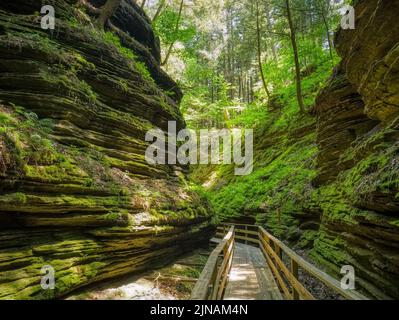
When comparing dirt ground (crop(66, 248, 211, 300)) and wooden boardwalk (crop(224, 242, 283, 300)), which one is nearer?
wooden boardwalk (crop(224, 242, 283, 300))

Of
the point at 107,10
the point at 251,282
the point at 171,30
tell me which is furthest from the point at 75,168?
the point at 171,30

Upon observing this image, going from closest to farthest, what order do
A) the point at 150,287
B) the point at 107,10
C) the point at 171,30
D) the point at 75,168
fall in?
1. the point at 75,168
2. the point at 150,287
3. the point at 107,10
4. the point at 171,30

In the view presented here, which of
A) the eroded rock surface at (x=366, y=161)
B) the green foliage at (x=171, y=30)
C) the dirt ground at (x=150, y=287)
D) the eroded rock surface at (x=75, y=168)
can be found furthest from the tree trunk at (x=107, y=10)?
the dirt ground at (x=150, y=287)

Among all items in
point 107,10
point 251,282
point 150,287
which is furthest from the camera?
point 107,10

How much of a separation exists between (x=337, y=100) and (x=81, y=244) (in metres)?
9.14

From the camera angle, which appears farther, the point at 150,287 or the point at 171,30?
the point at 171,30

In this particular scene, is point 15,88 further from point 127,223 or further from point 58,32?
point 127,223

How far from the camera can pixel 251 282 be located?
6.96 metres

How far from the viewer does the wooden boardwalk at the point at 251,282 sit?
5926mm

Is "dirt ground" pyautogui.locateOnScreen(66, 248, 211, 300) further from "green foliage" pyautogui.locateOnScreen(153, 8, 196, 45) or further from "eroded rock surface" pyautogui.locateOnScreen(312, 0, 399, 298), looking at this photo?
"green foliage" pyautogui.locateOnScreen(153, 8, 196, 45)

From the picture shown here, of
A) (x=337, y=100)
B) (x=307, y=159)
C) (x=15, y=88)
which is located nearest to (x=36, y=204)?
(x=15, y=88)

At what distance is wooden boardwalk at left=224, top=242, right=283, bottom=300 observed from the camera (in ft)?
19.4

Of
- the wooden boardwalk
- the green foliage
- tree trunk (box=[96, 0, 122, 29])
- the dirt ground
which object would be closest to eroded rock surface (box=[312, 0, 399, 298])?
the wooden boardwalk

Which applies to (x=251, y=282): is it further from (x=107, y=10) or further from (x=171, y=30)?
(x=171, y=30)
